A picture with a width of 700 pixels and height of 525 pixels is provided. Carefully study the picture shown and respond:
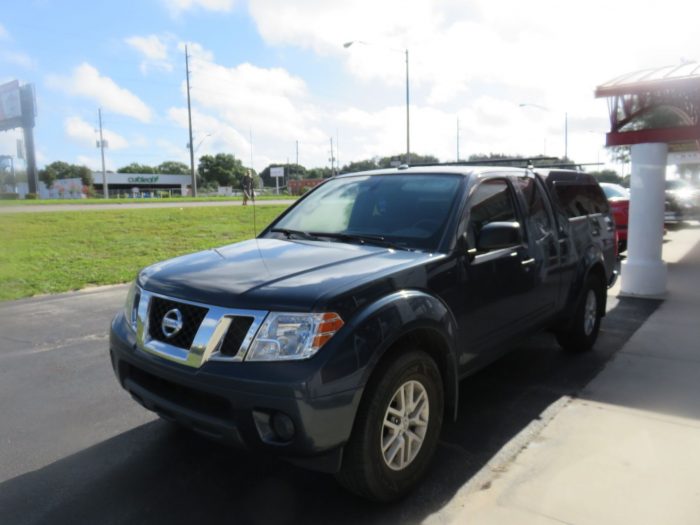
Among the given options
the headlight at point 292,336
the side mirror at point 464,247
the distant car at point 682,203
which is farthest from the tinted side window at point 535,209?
the distant car at point 682,203

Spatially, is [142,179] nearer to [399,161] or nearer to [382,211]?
[399,161]

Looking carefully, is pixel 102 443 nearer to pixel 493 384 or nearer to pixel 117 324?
pixel 117 324

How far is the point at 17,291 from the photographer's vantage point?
342 inches

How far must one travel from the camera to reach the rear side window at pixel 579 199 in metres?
5.13

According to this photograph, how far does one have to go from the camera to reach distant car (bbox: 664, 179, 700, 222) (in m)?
18.8

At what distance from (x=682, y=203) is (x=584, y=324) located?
1723 centimetres

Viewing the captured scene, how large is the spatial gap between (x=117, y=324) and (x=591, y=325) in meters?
4.40

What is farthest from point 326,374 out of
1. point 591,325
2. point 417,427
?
point 591,325

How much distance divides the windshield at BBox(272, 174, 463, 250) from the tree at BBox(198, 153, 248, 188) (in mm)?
94665

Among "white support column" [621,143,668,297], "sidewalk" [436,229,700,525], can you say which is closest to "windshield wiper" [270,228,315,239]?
"sidewalk" [436,229,700,525]

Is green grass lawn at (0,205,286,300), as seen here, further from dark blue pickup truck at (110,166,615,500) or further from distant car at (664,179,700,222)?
distant car at (664,179,700,222)

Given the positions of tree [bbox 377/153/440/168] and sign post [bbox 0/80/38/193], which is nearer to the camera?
tree [bbox 377/153/440/168]

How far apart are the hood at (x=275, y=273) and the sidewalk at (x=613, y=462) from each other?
4.35ft

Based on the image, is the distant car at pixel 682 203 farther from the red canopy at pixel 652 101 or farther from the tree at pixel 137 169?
the tree at pixel 137 169
